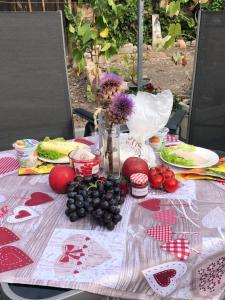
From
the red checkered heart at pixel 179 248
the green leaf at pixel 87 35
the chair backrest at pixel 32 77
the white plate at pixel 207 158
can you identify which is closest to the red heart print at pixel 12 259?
the red checkered heart at pixel 179 248

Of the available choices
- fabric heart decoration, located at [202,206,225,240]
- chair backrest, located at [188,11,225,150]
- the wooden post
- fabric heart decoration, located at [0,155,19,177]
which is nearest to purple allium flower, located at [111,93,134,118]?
fabric heart decoration, located at [202,206,225,240]

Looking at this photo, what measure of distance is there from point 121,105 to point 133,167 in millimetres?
217

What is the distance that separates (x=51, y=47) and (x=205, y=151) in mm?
1094

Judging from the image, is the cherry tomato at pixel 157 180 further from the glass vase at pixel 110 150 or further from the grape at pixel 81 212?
the grape at pixel 81 212

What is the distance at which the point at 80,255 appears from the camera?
0.81 meters

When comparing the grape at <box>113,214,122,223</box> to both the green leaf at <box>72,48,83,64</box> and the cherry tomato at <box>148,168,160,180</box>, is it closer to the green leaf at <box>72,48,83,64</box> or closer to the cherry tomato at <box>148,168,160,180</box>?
the cherry tomato at <box>148,168,160,180</box>

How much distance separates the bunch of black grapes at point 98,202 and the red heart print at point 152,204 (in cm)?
7

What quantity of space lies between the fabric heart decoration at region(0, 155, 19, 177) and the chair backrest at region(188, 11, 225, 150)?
1.07 m

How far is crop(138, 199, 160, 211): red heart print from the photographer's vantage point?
100 centimetres

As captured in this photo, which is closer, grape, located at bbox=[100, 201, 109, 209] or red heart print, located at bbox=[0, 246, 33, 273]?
red heart print, located at bbox=[0, 246, 33, 273]

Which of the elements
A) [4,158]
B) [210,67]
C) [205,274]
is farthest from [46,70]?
[205,274]

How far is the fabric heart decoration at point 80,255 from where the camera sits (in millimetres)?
778

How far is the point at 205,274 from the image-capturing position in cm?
88

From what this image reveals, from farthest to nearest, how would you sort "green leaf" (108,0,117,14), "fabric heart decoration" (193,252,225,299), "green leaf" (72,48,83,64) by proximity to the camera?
"green leaf" (72,48,83,64) < "green leaf" (108,0,117,14) < "fabric heart decoration" (193,252,225,299)
